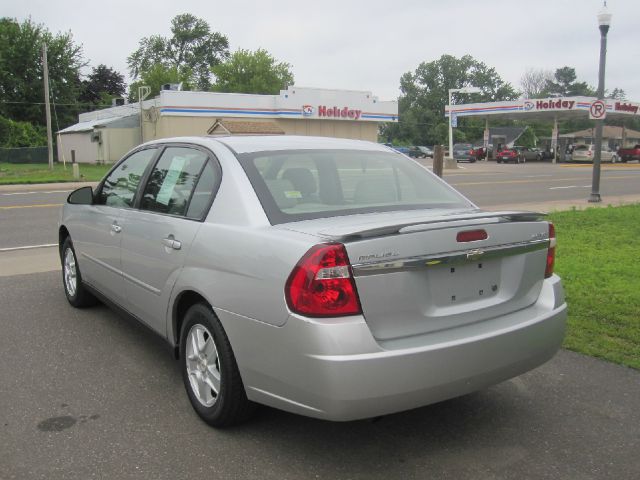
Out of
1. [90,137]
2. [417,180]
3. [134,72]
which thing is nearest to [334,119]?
[90,137]

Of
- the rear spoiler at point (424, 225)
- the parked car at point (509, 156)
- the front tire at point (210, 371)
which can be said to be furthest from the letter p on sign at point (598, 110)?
the parked car at point (509, 156)

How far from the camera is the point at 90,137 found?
46750 millimetres

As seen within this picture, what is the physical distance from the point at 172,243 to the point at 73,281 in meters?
2.58

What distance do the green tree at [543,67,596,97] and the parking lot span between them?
141183mm

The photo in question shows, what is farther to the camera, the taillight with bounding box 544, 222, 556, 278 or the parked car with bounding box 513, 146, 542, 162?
the parked car with bounding box 513, 146, 542, 162

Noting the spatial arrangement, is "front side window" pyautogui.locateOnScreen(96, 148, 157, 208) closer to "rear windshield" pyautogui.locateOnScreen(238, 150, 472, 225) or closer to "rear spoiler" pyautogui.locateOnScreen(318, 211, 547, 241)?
"rear windshield" pyautogui.locateOnScreen(238, 150, 472, 225)

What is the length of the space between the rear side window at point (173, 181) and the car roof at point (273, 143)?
101 mm

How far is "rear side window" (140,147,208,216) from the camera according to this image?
4.00 meters

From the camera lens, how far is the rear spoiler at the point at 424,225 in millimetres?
2893

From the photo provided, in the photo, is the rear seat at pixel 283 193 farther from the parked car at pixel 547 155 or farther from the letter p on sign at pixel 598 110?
the parked car at pixel 547 155

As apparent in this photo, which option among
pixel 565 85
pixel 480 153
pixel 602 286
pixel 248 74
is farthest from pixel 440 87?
pixel 602 286

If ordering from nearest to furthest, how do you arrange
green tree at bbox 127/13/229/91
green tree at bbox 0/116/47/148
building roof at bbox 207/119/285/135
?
building roof at bbox 207/119/285/135
green tree at bbox 0/116/47/148
green tree at bbox 127/13/229/91

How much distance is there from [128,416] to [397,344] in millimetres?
1750

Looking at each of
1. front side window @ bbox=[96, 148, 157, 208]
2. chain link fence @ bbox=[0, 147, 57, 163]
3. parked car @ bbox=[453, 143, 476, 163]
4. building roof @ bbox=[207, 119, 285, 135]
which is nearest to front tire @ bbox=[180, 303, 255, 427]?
front side window @ bbox=[96, 148, 157, 208]
